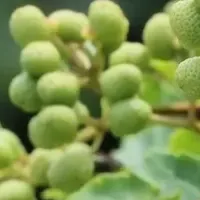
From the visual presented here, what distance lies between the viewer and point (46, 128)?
1.02 metres

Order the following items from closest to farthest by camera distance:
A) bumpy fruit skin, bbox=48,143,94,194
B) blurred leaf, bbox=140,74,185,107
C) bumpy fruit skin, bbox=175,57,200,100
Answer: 1. bumpy fruit skin, bbox=175,57,200,100
2. bumpy fruit skin, bbox=48,143,94,194
3. blurred leaf, bbox=140,74,185,107

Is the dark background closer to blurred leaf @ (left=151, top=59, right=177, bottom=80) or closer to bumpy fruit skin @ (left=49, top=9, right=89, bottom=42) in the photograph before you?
blurred leaf @ (left=151, top=59, right=177, bottom=80)

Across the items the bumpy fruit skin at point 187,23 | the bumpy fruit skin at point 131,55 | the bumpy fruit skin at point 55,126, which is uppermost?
the bumpy fruit skin at point 187,23

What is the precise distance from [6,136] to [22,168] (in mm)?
39

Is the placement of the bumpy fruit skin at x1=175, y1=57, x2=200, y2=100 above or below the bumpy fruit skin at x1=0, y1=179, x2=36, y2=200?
above

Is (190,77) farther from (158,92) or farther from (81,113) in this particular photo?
(158,92)

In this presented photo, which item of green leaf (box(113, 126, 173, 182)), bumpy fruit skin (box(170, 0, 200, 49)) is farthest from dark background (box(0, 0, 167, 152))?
bumpy fruit skin (box(170, 0, 200, 49))

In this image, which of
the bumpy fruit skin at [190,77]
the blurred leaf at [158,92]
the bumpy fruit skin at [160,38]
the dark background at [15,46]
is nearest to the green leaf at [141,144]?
the blurred leaf at [158,92]

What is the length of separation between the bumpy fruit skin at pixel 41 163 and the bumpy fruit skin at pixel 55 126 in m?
0.01

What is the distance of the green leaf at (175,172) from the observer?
104 cm

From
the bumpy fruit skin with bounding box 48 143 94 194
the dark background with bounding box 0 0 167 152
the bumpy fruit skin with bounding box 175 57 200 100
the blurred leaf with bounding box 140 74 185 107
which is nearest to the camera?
the bumpy fruit skin with bounding box 175 57 200 100

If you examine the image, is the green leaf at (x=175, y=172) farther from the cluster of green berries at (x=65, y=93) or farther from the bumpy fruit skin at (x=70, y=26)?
the bumpy fruit skin at (x=70, y=26)

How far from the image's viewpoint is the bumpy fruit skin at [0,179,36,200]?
103 cm

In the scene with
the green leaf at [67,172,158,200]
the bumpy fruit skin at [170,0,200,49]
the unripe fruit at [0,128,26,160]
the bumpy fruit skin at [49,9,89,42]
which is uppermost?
the bumpy fruit skin at [170,0,200,49]
